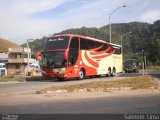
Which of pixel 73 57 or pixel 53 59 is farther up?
pixel 73 57

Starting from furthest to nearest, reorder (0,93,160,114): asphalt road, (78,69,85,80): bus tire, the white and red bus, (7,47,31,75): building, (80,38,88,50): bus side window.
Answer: (7,47,31,75): building, (78,69,85,80): bus tire, (80,38,88,50): bus side window, the white and red bus, (0,93,160,114): asphalt road

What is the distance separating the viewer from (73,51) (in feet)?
109

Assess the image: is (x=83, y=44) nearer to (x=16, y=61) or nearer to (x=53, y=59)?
(x=53, y=59)

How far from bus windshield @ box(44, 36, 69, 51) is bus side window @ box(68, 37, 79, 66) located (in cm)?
61

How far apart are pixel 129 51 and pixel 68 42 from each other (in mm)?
105308

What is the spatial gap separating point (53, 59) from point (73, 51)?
1.95m

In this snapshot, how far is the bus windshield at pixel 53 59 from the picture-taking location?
3244 centimetres

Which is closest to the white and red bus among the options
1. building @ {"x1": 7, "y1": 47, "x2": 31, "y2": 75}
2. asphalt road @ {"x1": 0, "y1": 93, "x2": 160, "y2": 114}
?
asphalt road @ {"x1": 0, "y1": 93, "x2": 160, "y2": 114}

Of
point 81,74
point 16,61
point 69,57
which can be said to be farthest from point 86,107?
point 16,61

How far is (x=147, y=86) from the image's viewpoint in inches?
902

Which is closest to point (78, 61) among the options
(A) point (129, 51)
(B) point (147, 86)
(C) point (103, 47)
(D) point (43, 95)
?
(C) point (103, 47)

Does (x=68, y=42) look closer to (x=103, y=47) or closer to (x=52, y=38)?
(x=52, y=38)

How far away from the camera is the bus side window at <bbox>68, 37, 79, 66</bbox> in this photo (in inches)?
1297

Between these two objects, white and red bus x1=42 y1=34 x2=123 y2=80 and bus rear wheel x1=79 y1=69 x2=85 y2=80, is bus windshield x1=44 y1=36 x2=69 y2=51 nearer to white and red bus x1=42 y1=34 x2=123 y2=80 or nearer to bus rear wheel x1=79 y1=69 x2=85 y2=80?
white and red bus x1=42 y1=34 x2=123 y2=80
